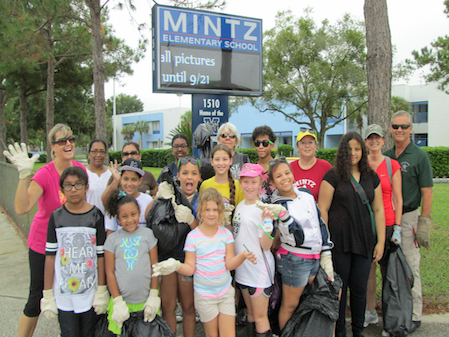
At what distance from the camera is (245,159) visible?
350 centimetres

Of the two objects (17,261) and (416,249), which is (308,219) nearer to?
(416,249)

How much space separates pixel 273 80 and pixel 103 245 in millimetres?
20935

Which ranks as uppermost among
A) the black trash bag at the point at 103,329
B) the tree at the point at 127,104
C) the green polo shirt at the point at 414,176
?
the tree at the point at 127,104

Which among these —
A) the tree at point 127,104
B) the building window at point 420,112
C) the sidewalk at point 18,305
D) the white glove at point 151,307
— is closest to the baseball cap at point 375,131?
the sidewalk at point 18,305

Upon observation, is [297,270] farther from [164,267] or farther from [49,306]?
[49,306]

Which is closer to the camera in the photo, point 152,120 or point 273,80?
point 273,80

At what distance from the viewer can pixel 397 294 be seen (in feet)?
9.52

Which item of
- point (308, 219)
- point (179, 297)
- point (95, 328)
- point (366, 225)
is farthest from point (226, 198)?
point (95, 328)

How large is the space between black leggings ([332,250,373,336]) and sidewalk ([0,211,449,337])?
305 mm

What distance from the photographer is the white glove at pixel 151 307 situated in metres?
2.31

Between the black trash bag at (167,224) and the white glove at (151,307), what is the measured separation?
1.09 ft

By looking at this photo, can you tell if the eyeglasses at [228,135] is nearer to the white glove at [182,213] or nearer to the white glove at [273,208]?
the white glove at [182,213]

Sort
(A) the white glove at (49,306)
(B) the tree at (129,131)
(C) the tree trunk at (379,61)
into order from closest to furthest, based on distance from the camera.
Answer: (A) the white glove at (49,306), (C) the tree trunk at (379,61), (B) the tree at (129,131)

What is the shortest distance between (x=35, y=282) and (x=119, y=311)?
0.86m
